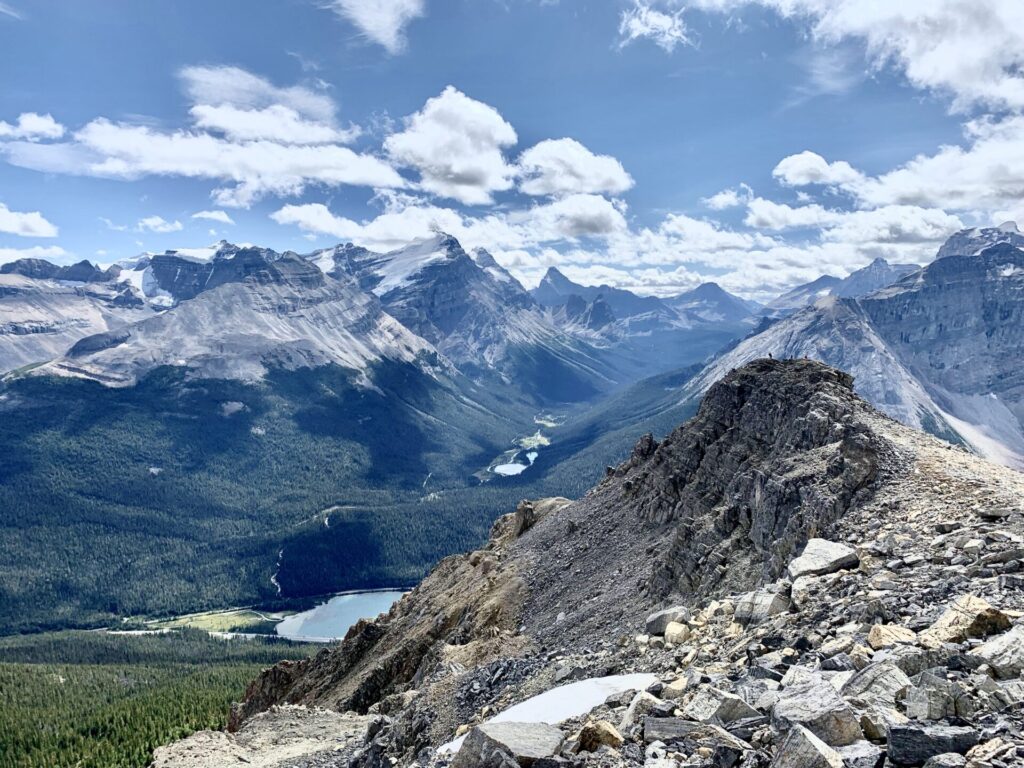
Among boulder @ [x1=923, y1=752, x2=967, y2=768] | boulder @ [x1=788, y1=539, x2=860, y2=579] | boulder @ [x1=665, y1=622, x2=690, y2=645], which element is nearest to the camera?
boulder @ [x1=923, y1=752, x2=967, y2=768]

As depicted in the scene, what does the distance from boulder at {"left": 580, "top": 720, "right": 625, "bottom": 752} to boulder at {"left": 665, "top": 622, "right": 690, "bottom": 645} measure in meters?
13.6

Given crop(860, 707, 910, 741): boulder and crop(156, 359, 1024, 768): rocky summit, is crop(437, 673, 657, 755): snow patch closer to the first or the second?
crop(156, 359, 1024, 768): rocky summit

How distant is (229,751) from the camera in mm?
52031

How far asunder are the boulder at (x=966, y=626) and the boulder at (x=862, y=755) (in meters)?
5.16

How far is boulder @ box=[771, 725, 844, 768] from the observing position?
44.0 ft

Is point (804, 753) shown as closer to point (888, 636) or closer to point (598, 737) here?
point (598, 737)

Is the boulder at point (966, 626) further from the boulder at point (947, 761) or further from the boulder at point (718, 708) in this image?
the boulder at point (947, 761)

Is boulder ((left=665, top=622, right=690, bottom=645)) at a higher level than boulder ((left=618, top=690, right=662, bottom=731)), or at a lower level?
lower

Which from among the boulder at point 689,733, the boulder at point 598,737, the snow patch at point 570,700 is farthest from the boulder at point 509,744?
the snow patch at point 570,700

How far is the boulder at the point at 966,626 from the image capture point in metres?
18.4

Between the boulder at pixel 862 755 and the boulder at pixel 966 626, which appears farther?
the boulder at pixel 966 626

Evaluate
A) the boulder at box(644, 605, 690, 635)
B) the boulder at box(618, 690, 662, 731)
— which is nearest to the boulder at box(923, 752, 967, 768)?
the boulder at box(618, 690, 662, 731)

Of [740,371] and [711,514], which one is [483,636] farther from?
[740,371]

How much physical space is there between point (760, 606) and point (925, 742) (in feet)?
51.7
